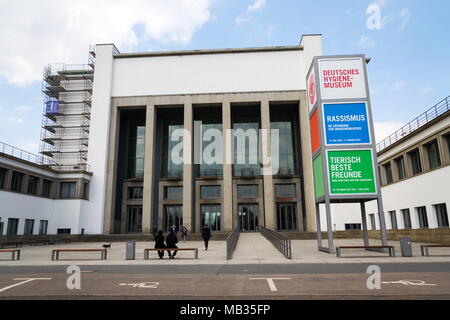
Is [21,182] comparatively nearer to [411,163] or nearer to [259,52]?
[259,52]

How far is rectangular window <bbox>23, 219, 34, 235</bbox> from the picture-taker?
3289cm

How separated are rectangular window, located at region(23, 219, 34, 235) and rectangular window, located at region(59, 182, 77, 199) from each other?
16.2 ft

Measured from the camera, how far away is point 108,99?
139 feet

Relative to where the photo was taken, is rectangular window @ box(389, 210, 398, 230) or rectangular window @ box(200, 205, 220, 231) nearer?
rectangular window @ box(389, 210, 398, 230)

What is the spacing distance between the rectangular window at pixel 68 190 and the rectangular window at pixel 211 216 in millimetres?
15729

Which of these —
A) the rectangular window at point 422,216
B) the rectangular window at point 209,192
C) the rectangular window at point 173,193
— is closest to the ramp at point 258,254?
the rectangular window at point 422,216

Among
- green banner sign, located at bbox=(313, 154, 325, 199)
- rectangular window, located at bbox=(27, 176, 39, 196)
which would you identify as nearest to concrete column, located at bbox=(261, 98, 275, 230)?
green banner sign, located at bbox=(313, 154, 325, 199)

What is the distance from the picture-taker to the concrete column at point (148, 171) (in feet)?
129

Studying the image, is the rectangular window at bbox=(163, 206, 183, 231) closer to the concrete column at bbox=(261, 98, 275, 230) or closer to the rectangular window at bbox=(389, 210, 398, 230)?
the concrete column at bbox=(261, 98, 275, 230)

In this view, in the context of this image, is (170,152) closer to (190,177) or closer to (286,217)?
(190,177)

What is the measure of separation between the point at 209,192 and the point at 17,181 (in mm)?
21794

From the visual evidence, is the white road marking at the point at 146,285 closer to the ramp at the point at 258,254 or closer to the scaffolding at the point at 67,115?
the ramp at the point at 258,254

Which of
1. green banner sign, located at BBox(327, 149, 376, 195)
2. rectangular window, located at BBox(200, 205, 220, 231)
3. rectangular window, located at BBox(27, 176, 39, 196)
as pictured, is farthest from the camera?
rectangular window, located at BBox(200, 205, 220, 231)
